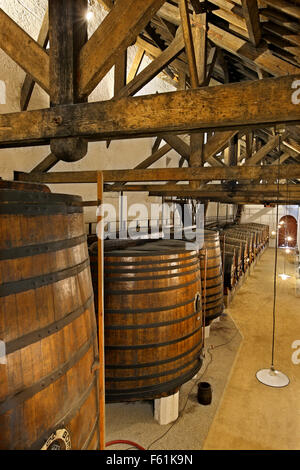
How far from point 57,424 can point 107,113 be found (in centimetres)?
170

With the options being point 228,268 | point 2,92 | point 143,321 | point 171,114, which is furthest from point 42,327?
point 228,268

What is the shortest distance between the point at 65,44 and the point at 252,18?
5.47 feet

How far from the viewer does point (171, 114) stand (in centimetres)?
163

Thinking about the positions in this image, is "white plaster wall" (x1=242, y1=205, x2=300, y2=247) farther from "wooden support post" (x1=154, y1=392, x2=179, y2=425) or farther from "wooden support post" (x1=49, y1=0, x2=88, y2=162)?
"wooden support post" (x1=49, y1=0, x2=88, y2=162)

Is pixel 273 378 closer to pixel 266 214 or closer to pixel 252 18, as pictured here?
pixel 252 18

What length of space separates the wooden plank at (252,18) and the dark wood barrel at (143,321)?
7.09ft

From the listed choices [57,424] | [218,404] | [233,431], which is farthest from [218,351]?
[57,424]

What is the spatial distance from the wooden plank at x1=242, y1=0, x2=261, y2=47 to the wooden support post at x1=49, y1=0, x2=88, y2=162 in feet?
4.35

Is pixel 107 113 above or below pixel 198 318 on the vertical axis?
above

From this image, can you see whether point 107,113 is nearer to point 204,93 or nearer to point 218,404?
point 204,93

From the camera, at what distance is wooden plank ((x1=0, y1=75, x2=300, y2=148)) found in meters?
1.46

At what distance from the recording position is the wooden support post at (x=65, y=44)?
1.77 meters

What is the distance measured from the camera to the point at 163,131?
1718 millimetres
